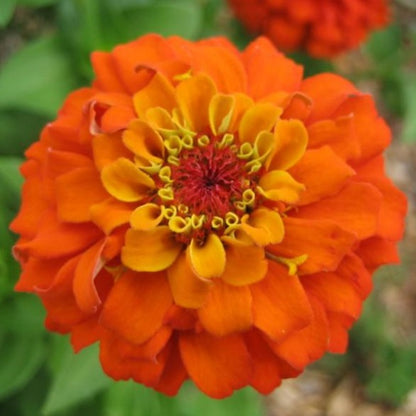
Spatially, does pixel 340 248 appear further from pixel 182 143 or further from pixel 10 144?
pixel 10 144

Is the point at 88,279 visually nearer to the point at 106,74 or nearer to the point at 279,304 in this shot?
the point at 279,304

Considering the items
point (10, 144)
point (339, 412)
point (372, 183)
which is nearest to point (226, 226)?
point (372, 183)

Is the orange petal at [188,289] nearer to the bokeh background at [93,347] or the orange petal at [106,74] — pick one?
the orange petal at [106,74]

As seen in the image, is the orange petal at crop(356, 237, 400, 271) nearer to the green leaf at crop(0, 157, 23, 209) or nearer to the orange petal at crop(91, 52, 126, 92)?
the orange petal at crop(91, 52, 126, 92)

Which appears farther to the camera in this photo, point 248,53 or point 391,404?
point 391,404

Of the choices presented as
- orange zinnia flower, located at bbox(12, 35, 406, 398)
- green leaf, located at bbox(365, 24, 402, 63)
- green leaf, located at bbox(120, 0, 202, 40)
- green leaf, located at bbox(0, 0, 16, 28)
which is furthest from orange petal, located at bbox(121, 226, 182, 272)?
green leaf, located at bbox(365, 24, 402, 63)
